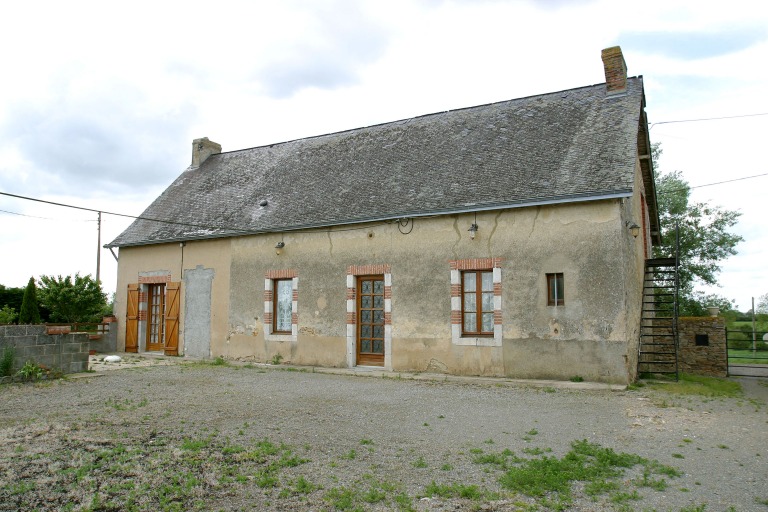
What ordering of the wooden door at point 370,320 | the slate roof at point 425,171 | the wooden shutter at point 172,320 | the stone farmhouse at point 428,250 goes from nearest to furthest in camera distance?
the stone farmhouse at point 428,250 < the slate roof at point 425,171 < the wooden door at point 370,320 < the wooden shutter at point 172,320

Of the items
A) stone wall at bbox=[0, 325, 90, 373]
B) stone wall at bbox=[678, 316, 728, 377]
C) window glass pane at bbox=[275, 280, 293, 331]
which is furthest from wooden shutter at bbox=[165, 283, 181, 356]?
stone wall at bbox=[678, 316, 728, 377]

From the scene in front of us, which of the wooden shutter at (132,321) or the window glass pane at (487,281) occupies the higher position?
the window glass pane at (487,281)

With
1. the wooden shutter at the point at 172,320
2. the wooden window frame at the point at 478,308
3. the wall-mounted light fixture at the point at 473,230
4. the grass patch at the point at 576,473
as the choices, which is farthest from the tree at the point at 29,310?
the grass patch at the point at 576,473

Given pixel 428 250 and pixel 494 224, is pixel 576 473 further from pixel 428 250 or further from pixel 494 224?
pixel 428 250

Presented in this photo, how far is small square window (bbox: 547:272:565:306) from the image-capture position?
10.0 m

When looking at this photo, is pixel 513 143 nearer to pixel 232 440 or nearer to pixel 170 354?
pixel 232 440

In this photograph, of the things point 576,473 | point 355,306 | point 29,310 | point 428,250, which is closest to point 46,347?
point 355,306

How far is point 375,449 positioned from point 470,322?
18.8ft

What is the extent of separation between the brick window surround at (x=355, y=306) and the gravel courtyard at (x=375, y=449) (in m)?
2.57

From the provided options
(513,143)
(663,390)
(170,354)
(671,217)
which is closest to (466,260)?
(513,143)

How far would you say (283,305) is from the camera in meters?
13.2

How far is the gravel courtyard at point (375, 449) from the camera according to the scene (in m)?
4.13

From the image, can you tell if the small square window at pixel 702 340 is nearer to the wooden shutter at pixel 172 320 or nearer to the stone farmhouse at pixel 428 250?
the stone farmhouse at pixel 428 250

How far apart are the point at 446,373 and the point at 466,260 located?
7.26 feet
